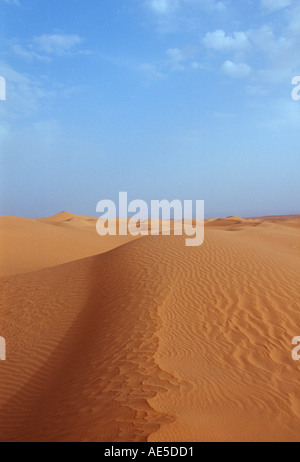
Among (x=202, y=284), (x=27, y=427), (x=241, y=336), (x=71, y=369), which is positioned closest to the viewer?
(x=27, y=427)

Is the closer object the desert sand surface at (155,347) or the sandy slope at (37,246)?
the desert sand surface at (155,347)

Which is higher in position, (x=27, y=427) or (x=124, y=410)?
(x=124, y=410)

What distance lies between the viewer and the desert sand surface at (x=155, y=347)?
12.3 ft

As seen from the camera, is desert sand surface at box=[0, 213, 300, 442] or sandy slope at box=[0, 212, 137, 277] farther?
sandy slope at box=[0, 212, 137, 277]

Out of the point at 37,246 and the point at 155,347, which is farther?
the point at 37,246

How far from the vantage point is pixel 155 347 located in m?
5.72

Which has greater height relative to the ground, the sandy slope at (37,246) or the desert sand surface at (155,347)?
the sandy slope at (37,246)

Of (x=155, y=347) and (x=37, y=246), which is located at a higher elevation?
(x=37, y=246)

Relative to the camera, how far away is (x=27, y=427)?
4.14 metres

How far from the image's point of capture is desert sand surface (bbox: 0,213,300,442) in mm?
3738

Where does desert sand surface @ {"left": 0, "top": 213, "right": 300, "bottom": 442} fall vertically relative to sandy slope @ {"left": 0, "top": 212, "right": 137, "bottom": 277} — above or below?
below
